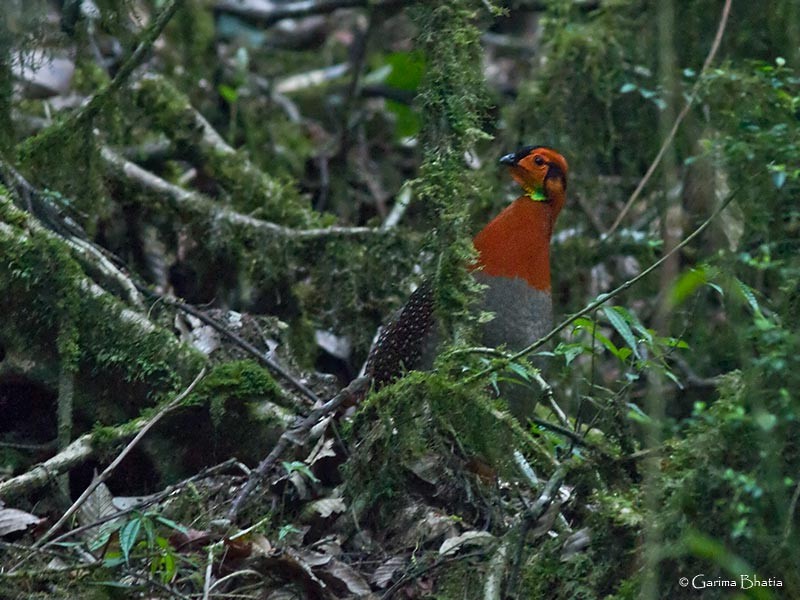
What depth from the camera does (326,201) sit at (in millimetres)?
6633

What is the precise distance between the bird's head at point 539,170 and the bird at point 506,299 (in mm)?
14

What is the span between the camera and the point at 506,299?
398cm

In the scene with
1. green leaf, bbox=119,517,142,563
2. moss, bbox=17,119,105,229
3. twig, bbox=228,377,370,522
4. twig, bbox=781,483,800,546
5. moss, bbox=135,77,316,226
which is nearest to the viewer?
twig, bbox=781,483,800,546

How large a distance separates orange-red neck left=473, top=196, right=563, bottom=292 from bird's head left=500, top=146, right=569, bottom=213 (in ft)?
0.61

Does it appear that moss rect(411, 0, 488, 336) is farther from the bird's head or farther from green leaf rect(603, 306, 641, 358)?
the bird's head

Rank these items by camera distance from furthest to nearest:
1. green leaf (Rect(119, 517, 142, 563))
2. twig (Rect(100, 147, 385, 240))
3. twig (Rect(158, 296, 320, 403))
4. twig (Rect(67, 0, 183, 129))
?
twig (Rect(100, 147, 385, 240)) < twig (Rect(67, 0, 183, 129)) < twig (Rect(158, 296, 320, 403)) < green leaf (Rect(119, 517, 142, 563))

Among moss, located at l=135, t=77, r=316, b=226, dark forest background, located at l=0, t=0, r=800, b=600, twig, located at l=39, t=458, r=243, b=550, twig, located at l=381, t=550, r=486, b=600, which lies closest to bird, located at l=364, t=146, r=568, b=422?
dark forest background, located at l=0, t=0, r=800, b=600

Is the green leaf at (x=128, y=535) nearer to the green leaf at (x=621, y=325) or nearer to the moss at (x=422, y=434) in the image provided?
the moss at (x=422, y=434)

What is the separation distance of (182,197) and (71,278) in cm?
153

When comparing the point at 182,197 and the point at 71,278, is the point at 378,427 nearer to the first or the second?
the point at 71,278

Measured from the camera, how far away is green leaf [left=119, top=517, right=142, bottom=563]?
8.48 ft

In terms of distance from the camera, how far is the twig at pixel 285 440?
3.06 metres

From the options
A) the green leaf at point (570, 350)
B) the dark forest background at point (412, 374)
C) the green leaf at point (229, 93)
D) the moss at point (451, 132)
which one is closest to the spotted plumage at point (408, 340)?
the dark forest background at point (412, 374)

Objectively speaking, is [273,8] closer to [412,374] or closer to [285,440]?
[285,440]
